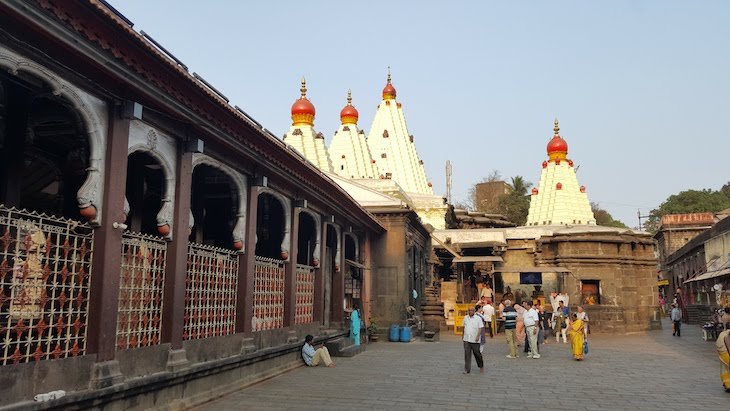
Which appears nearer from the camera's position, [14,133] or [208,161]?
[14,133]

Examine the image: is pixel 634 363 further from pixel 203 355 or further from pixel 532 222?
pixel 532 222

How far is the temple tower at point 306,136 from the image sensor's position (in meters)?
30.2

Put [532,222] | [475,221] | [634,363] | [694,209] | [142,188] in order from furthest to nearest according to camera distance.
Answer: [694,209], [475,221], [532,222], [634,363], [142,188]

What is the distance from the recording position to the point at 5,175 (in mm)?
7531

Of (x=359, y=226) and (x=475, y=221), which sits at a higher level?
(x=475, y=221)

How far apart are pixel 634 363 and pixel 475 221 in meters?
27.8

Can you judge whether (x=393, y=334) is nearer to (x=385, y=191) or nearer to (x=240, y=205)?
(x=385, y=191)

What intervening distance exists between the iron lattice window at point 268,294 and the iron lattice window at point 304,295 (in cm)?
103

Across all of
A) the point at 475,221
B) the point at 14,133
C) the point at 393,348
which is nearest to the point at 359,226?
the point at 393,348

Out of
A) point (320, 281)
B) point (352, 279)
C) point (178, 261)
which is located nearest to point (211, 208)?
point (320, 281)

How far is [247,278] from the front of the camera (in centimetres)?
1073

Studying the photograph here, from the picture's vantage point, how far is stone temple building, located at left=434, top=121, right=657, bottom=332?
1118 inches

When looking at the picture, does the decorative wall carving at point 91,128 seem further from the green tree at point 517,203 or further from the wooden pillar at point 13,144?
the green tree at point 517,203

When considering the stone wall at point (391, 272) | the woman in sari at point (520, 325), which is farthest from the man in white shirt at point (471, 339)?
the stone wall at point (391, 272)
